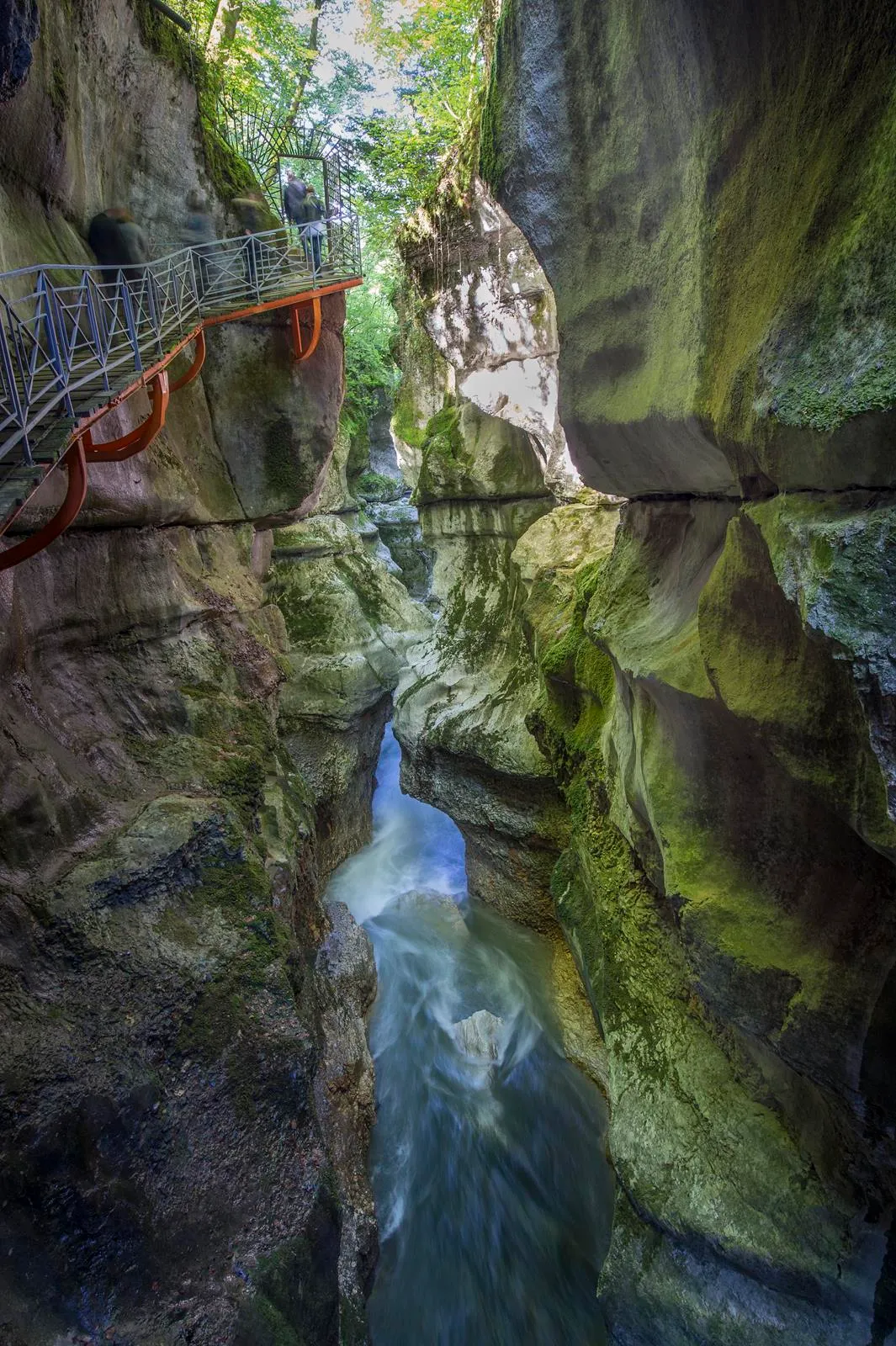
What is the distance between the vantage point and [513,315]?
35.1 ft

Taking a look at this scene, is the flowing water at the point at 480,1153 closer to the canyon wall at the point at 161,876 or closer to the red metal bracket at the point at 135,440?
the canyon wall at the point at 161,876

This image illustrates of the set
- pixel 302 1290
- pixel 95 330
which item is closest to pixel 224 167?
pixel 95 330

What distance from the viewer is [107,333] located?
5375 mm

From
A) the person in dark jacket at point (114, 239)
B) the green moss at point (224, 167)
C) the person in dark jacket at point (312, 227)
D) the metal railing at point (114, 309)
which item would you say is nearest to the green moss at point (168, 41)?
the green moss at point (224, 167)

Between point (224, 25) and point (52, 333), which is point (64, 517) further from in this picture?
point (224, 25)

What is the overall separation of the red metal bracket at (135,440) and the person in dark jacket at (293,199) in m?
3.92

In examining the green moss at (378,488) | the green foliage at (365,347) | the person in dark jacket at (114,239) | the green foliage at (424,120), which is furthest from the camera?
the green moss at (378,488)

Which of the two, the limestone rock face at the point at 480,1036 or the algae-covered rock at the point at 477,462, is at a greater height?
the algae-covered rock at the point at 477,462

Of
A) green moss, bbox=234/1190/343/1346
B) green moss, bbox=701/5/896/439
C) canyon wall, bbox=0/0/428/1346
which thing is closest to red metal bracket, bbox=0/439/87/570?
canyon wall, bbox=0/0/428/1346

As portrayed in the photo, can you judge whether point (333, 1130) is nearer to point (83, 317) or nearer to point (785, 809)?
point (785, 809)

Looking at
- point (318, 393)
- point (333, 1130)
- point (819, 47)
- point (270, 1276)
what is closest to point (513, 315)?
point (318, 393)

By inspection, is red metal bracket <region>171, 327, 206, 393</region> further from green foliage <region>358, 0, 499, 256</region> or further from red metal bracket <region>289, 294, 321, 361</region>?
green foliage <region>358, 0, 499, 256</region>

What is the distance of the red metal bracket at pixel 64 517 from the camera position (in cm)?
354

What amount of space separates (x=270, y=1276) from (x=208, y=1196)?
0.53m
